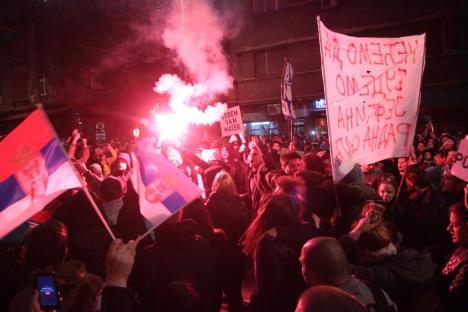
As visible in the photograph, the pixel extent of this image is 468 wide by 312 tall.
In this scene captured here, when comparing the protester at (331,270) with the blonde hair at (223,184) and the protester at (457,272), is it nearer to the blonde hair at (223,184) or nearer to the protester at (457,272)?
the protester at (457,272)

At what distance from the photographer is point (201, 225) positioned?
13.8 feet

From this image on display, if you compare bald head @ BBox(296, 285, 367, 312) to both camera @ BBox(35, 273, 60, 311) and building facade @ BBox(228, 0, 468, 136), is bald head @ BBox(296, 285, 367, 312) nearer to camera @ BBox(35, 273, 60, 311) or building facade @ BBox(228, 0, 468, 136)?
camera @ BBox(35, 273, 60, 311)

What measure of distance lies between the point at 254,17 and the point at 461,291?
2326cm

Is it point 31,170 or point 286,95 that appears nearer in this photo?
point 31,170

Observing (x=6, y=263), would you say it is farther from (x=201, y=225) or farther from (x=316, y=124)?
(x=316, y=124)

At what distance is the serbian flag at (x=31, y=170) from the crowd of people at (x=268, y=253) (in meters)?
0.22

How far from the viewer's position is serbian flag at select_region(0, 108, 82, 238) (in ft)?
8.39

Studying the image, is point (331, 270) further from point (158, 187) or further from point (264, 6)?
point (264, 6)

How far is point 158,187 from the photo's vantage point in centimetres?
282

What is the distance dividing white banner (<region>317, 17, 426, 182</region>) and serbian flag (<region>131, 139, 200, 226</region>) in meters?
1.38

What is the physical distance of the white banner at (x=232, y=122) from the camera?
9906 millimetres

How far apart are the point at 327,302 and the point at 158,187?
1.50 meters

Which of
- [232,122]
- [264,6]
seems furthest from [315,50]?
[232,122]

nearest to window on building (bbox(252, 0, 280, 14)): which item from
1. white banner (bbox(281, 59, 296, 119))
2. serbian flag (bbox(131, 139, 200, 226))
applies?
white banner (bbox(281, 59, 296, 119))
